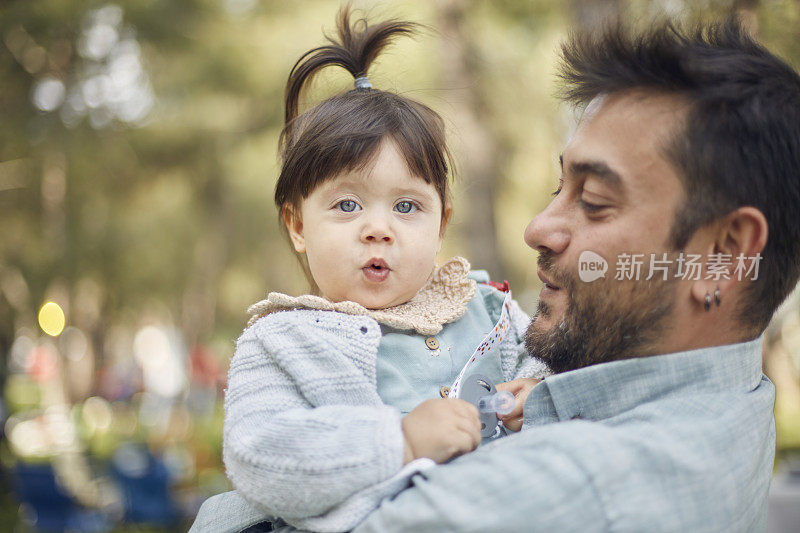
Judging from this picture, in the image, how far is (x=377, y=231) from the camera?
6.65 feet

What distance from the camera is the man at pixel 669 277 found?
153cm

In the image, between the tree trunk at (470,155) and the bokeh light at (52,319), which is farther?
the bokeh light at (52,319)

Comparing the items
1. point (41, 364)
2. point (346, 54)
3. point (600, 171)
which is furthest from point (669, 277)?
point (41, 364)

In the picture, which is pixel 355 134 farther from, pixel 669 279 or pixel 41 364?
pixel 41 364

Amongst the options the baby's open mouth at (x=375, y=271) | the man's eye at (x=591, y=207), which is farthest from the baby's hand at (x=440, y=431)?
the man's eye at (x=591, y=207)

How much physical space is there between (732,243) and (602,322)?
0.36 m

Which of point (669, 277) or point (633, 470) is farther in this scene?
point (669, 277)

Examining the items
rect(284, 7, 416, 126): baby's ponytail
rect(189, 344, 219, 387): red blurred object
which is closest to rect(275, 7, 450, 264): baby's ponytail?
rect(284, 7, 416, 126): baby's ponytail

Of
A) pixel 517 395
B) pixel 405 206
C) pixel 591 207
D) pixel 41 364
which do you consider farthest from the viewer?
pixel 41 364

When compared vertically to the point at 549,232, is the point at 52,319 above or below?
below

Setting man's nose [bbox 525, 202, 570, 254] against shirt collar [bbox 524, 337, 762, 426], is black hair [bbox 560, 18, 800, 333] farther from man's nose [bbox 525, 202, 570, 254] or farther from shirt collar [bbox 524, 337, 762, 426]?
man's nose [bbox 525, 202, 570, 254]

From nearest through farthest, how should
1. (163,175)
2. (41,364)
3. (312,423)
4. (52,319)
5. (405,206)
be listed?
A: (312,423) → (405,206) → (52,319) → (41,364) → (163,175)

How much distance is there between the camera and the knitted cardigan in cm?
157

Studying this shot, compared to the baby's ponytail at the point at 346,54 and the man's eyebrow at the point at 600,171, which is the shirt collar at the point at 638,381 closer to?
the man's eyebrow at the point at 600,171
